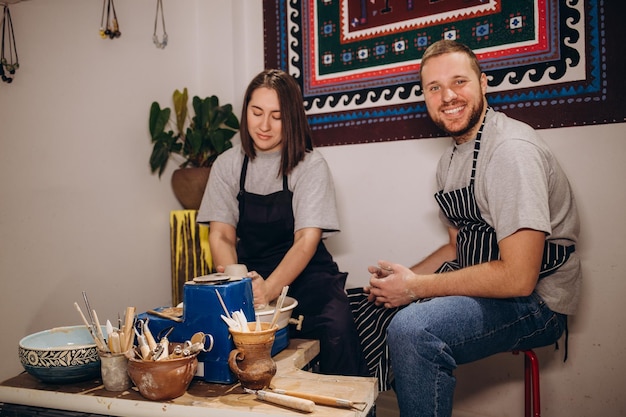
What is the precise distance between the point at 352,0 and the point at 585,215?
146 cm

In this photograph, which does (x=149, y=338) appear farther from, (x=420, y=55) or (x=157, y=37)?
(x=157, y=37)

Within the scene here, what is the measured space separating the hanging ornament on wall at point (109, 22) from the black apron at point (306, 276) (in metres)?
0.94

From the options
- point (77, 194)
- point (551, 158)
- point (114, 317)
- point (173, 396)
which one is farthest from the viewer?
point (114, 317)

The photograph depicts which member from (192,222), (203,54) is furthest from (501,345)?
(203,54)

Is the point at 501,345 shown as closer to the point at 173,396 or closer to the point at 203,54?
the point at 173,396

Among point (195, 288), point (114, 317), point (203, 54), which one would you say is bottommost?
point (114, 317)

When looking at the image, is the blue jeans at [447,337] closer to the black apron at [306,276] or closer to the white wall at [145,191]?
the black apron at [306,276]

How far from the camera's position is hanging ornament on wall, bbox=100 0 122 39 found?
93.2 inches

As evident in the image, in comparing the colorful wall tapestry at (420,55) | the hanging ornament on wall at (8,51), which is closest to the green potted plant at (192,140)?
the colorful wall tapestry at (420,55)

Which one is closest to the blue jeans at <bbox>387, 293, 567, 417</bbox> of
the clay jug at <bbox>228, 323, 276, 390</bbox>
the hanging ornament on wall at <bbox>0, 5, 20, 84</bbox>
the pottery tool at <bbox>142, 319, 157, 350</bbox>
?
the clay jug at <bbox>228, 323, 276, 390</bbox>

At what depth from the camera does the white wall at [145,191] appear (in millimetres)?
1996

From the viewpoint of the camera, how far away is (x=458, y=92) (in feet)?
5.98

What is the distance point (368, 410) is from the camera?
1172 millimetres

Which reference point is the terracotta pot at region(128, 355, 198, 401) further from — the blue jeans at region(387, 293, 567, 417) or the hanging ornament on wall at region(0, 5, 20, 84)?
Result: the hanging ornament on wall at region(0, 5, 20, 84)
